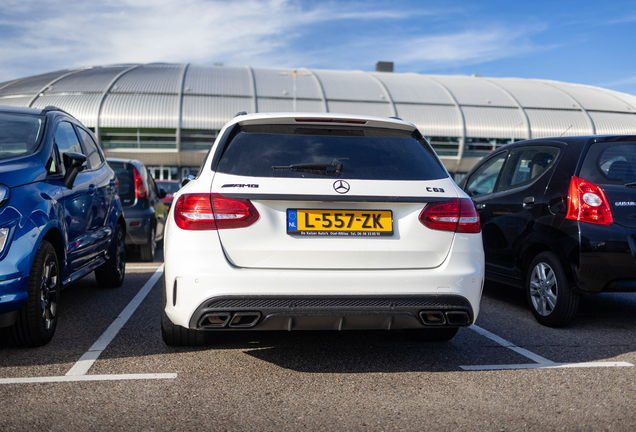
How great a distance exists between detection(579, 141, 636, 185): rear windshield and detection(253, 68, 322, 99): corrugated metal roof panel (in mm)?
40048

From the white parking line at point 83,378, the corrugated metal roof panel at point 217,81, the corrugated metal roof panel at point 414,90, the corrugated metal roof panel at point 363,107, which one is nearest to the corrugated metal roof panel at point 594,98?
the corrugated metal roof panel at point 414,90

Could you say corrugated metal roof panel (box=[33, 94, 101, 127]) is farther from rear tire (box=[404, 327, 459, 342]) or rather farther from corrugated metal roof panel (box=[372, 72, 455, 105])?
rear tire (box=[404, 327, 459, 342])

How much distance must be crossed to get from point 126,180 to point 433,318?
6.67 meters

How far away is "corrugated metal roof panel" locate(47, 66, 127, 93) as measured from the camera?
4419cm

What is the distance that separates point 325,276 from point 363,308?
28cm

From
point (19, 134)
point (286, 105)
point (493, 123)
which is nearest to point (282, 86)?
point (286, 105)

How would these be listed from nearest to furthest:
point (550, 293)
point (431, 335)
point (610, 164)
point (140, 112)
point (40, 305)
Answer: point (40, 305)
point (431, 335)
point (610, 164)
point (550, 293)
point (140, 112)

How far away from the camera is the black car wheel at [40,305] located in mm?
3818

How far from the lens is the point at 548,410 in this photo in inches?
118

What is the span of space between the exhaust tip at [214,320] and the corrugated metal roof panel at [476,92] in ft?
154

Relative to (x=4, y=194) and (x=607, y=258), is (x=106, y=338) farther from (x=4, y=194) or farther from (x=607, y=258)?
(x=607, y=258)

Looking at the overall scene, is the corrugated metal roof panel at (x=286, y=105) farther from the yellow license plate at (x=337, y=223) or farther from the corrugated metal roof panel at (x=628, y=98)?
the yellow license plate at (x=337, y=223)

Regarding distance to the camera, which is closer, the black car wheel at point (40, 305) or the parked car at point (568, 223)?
the black car wheel at point (40, 305)

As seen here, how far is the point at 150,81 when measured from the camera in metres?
44.4
